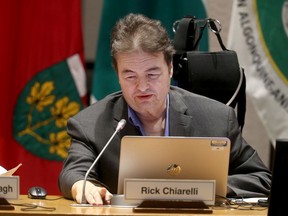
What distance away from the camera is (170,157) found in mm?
2969

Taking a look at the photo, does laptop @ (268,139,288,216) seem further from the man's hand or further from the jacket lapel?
the jacket lapel

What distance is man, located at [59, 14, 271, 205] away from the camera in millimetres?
3412

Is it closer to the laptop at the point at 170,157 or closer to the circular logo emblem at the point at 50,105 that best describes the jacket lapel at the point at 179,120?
the laptop at the point at 170,157

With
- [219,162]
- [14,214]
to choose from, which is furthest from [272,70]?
[14,214]

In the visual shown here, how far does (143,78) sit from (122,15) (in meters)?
1.76

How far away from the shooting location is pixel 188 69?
3852 millimetres

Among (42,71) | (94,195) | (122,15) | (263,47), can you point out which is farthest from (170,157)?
(42,71)

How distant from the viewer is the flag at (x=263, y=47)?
4.93m

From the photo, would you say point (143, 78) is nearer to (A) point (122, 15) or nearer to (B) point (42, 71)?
(A) point (122, 15)

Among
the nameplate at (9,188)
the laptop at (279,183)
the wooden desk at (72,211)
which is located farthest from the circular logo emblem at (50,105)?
the laptop at (279,183)

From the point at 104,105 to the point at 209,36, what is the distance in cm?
179

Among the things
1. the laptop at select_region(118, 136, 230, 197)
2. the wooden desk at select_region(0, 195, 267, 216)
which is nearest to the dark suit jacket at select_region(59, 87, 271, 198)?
the wooden desk at select_region(0, 195, 267, 216)

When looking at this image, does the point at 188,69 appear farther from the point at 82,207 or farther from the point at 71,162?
the point at 82,207

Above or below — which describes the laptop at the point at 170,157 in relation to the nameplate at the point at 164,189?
above
